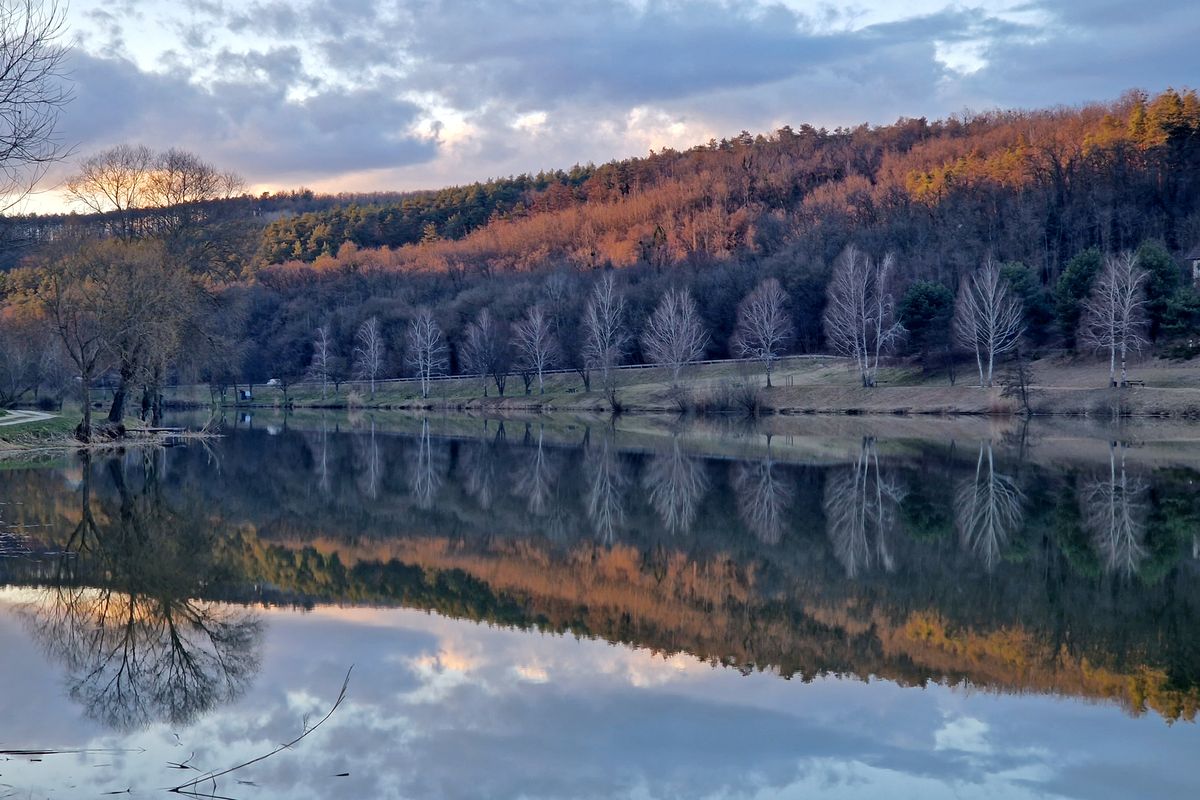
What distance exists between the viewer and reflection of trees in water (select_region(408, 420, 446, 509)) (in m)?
24.6

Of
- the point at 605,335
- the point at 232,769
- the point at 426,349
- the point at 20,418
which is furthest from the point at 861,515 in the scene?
the point at 426,349

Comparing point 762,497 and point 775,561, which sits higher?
point 775,561

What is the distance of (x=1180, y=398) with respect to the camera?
153 ft

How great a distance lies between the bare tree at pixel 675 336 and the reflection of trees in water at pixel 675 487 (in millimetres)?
35705

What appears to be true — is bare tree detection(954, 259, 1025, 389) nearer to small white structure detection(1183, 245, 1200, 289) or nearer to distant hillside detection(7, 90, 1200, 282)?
small white structure detection(1183, 245, 1200, 289)

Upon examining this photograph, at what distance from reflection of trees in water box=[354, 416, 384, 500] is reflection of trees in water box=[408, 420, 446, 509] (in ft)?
2.84

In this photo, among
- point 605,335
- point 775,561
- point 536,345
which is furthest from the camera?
point 536,345

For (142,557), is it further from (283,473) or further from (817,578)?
(283,473)

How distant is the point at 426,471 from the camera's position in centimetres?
3042

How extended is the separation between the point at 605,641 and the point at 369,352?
85.4 meters

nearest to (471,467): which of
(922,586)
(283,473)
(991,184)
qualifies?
(283,473)

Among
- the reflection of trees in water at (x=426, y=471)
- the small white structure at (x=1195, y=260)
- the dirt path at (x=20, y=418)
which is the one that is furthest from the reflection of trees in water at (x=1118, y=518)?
the small white structure at (x=1195, y=260)

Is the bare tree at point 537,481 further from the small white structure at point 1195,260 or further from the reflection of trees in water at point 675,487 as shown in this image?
the small white structure at point 1195,260

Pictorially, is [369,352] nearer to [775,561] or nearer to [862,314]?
[862,314]
